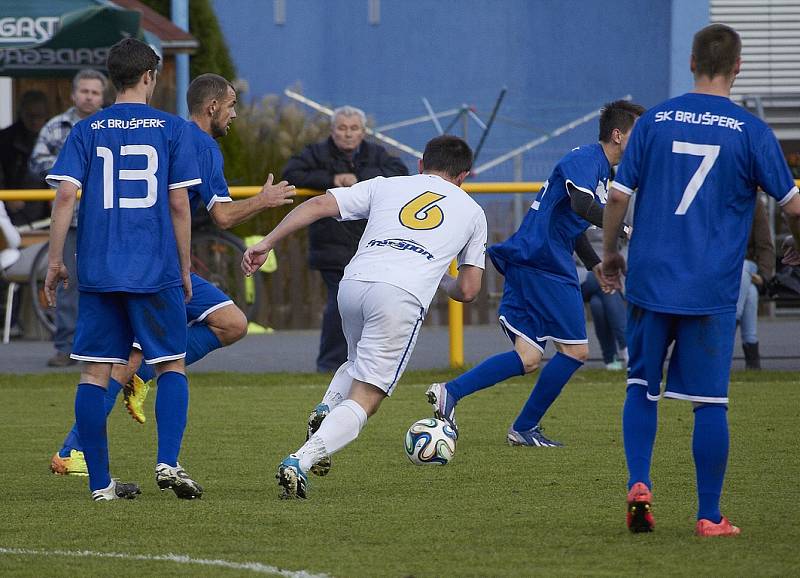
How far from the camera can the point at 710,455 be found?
5.30 metres

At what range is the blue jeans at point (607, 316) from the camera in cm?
1191

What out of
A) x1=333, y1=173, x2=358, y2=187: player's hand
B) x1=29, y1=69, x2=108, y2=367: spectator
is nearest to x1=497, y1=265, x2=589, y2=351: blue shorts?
x1=333, y1=173, x2=358, y2=187: player's hand

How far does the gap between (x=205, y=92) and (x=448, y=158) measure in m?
1.16

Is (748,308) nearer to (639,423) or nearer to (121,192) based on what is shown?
(639,423)

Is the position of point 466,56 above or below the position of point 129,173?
below

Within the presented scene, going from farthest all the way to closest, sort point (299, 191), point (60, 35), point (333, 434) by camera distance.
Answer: point (60, 35) → point (299, 191) → point (333, 434)

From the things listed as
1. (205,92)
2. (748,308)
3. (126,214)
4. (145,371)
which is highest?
(205,92)

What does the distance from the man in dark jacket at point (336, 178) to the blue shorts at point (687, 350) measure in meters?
6.42

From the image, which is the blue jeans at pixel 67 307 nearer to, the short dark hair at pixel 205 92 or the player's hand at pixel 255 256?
the short dark hair at pixel 205 92

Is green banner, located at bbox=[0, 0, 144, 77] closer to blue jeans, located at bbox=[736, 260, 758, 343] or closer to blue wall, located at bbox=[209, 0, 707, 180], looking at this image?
blue jeans, located at bbox=[736, 260, 758, 343]

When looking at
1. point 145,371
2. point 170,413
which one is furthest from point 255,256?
point 145,371

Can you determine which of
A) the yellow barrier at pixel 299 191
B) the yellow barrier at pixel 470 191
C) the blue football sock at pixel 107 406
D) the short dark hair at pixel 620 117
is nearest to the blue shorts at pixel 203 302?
the blue football sock at pixel 107 406

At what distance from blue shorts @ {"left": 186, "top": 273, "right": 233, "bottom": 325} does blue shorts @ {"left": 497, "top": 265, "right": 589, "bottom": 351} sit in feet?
5.80

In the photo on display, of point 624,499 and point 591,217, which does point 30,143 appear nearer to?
point 591,217
